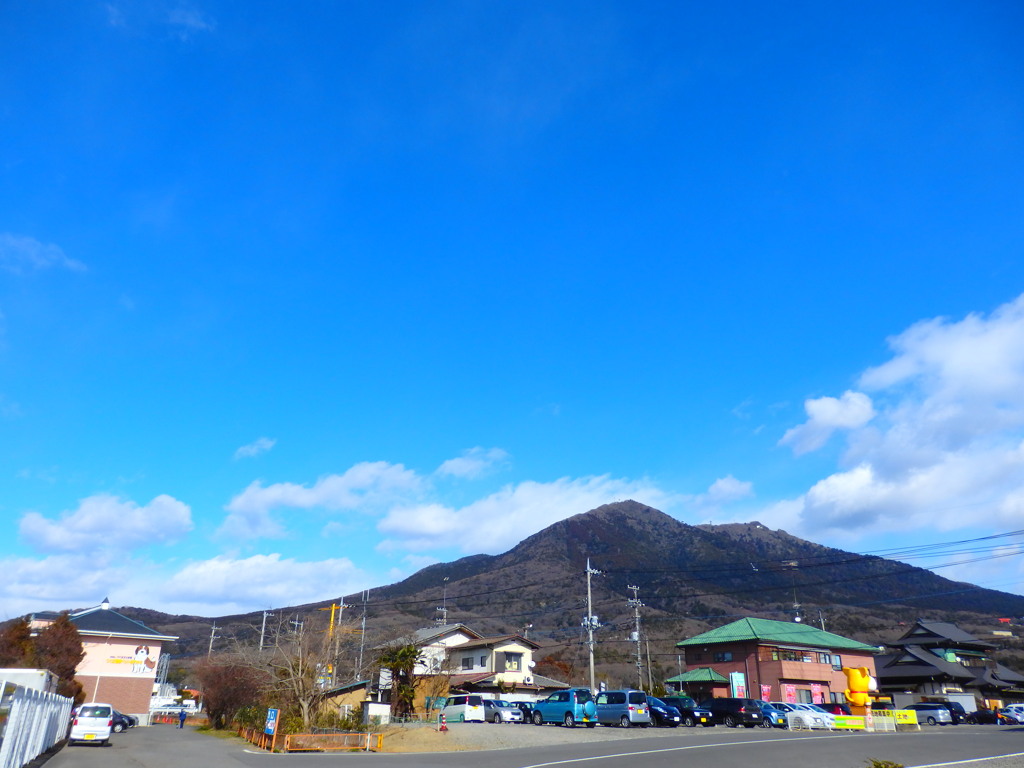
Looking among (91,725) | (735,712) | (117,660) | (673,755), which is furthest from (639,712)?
(117,660)

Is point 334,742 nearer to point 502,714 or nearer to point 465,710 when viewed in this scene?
point 465,710

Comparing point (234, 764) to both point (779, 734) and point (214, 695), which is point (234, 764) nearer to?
point (779, 734)

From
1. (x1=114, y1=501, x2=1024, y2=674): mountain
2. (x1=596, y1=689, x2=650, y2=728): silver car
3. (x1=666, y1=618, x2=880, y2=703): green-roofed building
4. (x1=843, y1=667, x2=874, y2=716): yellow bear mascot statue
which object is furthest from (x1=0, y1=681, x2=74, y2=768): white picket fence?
(x1=114, y1=501, x2=1024, y2=674): mountain

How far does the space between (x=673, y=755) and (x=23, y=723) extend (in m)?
16.1

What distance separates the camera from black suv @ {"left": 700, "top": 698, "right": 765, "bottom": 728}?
34.9m

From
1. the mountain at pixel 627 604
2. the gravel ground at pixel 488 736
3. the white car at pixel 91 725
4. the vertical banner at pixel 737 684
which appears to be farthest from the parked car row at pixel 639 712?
the mountain at pixel 627 604

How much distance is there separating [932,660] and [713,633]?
64.6ft

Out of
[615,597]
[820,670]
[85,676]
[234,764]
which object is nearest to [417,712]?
[234,764]

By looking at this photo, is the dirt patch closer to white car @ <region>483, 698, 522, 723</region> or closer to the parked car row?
the parked car row

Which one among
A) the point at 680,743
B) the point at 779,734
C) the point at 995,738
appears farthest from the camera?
the point at 779,734

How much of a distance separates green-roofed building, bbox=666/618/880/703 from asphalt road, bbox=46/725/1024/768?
24418 mm

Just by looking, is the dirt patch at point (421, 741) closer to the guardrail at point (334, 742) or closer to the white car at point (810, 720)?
the guardrail at point (334, 742)

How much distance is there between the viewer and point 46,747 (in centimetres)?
2138

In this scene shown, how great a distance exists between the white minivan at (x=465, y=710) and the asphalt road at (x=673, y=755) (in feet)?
46.7
